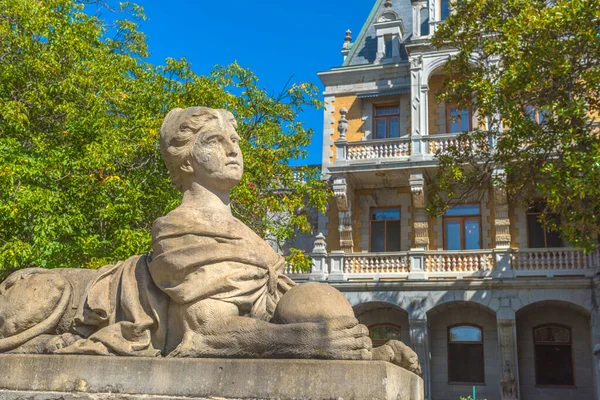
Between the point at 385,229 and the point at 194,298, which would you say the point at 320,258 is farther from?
the point at 194,298

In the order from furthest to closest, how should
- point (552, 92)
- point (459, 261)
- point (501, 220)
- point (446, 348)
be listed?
point (501, 220)
point (446, 348)
point (459, 261)
point (552, 92)

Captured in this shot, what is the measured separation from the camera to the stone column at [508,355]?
19.3 meters

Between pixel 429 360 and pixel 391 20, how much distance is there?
45.1 feet

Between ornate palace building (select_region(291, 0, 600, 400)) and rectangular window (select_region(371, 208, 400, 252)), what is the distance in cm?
4

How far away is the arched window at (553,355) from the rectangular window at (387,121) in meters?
8.81

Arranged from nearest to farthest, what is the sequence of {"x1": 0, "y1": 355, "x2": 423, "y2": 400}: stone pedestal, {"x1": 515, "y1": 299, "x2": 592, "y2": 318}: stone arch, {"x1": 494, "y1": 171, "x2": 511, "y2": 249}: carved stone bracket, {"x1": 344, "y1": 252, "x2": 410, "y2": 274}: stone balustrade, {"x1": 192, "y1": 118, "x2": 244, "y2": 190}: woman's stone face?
{"x1": 0, "y1": 355, "x2": 423, "y2": 400}: stone pedestal
{"x1": 192, "y1": 118, "x2": 244, "y2": 190}: woman's stone face
{"x1": 515, "y1": 299, "x2": 592, "y2": 318}: stone arch
{"x1": 344, "y1": 252, "x2": 410, "y2": 274}: stone balustrade
{"x1": 494, "y1": 171, "x2": 511, "y2": 249}: carved stone bracket

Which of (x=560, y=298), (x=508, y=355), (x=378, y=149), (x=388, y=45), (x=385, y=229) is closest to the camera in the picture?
(x=560, y=298)

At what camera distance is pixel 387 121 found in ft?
83.3

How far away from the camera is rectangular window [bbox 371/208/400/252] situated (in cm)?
2384

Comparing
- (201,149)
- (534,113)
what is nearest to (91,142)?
(201,149)

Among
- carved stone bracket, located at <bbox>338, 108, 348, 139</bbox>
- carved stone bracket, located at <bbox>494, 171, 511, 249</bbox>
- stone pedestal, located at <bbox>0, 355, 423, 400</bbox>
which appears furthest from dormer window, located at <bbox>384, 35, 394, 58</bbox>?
stone pedestal, located at <bbox>0, 355, 423, 400</bbox>

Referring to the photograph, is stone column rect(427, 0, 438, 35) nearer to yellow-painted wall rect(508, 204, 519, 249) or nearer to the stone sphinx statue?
yellow-painted wall rect(508, 204, 519, 249)

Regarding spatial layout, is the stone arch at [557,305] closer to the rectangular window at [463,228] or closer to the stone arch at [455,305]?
the stone arch at [455,305]

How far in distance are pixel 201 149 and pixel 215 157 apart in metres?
0.11
